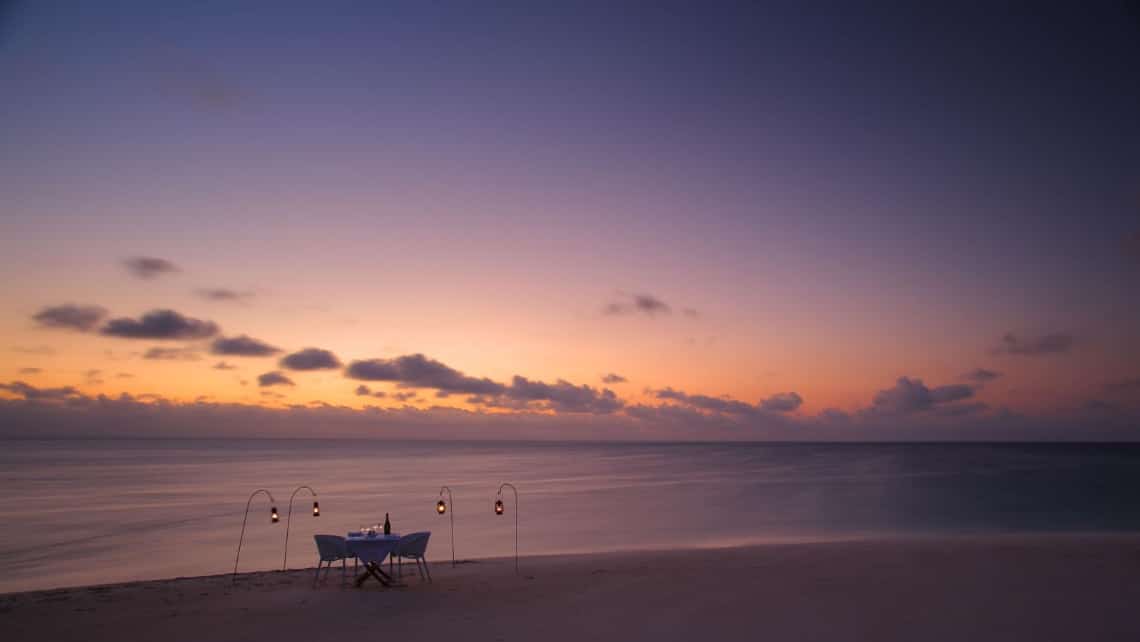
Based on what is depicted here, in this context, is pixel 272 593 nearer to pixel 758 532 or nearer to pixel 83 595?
pixel 83 595

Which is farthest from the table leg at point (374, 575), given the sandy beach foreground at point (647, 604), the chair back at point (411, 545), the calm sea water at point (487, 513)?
the calm sea water at point (487, 513)

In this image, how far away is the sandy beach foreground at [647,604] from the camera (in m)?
8.60

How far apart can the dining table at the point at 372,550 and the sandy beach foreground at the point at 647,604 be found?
0.24m

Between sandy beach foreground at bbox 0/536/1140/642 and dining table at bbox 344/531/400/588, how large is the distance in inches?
9.4

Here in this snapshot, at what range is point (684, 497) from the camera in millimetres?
38875

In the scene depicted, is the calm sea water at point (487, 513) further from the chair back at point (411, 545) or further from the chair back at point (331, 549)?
the chair back at point (411, 545)

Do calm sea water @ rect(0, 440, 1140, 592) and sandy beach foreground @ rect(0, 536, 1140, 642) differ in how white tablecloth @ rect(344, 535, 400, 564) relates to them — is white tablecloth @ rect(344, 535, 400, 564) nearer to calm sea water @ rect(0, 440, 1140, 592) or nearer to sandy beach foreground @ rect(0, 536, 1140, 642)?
sandy beach foreground @ rect(0, 536, 1140, 642)

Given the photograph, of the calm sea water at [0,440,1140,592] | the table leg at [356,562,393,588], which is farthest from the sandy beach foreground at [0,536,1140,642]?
the calm sea water at [0,440,1140,592]

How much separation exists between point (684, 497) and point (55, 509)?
29760 millimetres

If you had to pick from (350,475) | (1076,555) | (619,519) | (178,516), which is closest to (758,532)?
(619,519)

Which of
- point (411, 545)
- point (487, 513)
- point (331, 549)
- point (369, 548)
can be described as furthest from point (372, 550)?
point (487, 513)

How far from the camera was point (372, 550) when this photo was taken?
11.0 m

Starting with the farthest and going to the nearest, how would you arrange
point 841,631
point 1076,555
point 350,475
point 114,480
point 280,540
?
point 350,475 < point 114,480 < point 280,540 < point 1076,555 < point 841,631

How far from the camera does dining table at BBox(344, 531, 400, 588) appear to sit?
11.0 metres
